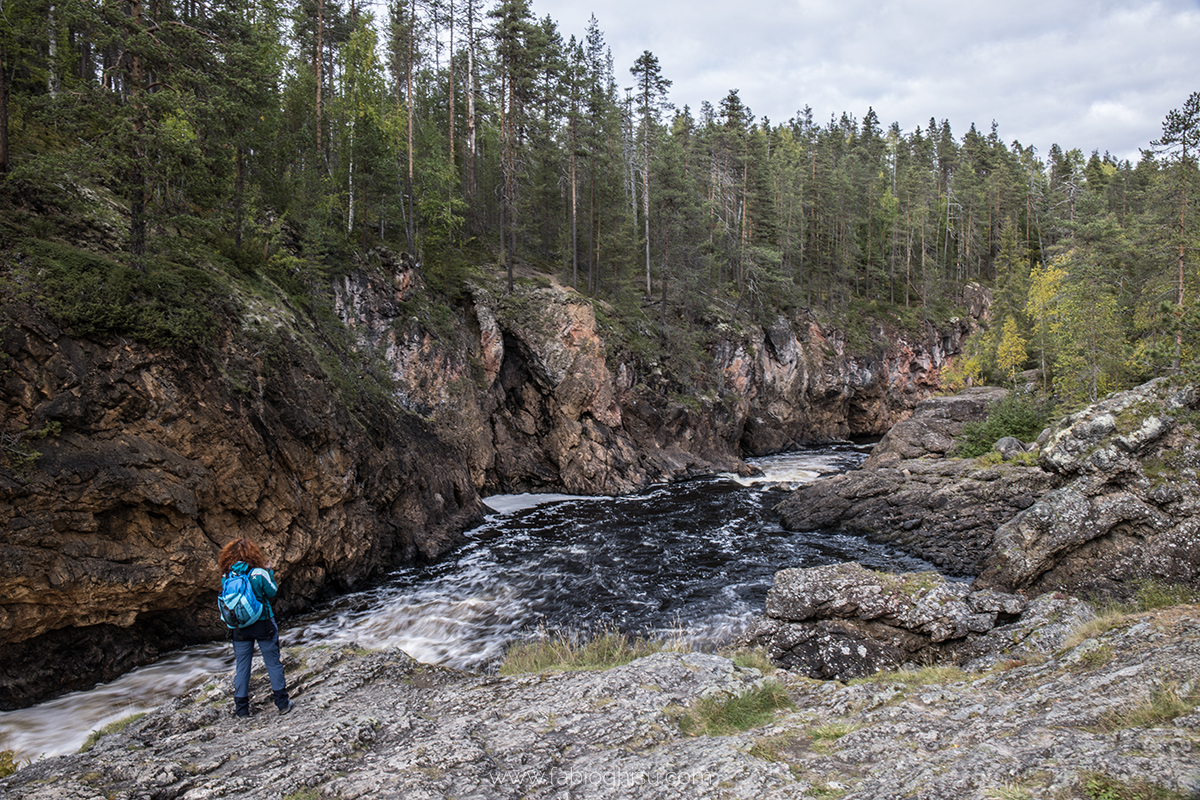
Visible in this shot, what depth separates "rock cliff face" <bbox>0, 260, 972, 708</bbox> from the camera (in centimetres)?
849

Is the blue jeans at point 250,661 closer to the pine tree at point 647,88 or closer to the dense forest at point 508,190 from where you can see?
the dense forest at point 508,190

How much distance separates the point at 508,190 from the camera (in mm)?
31594

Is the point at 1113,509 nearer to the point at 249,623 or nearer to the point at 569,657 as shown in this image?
the point at 569,657

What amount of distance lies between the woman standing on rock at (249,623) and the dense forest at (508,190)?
6.77 m

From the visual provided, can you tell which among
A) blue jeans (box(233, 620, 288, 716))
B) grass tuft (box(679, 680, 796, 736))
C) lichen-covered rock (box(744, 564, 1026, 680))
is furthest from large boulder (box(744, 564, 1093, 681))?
blue jeans (box(233, 620, 288, 716))

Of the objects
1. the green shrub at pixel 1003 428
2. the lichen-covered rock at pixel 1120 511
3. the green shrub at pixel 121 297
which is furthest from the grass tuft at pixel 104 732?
the green shrub at pixel 1003 428

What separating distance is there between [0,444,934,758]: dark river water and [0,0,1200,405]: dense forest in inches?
258

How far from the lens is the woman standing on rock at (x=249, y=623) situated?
20.1 feet

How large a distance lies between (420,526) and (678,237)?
30.8 metres

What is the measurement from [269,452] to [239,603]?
23.3 ft

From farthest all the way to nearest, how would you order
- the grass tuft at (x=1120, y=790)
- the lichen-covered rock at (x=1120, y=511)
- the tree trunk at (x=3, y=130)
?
1. the lichen-covered rock at (x=1120, y=511)
2. the tree trunk at (x=3, y=130)
3. the grass tuft at (x=1120, y=790)

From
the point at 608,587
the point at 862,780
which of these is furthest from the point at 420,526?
the point at 862,780

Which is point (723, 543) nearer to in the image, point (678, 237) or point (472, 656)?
point (472, 656)

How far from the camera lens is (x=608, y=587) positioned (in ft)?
47.3
